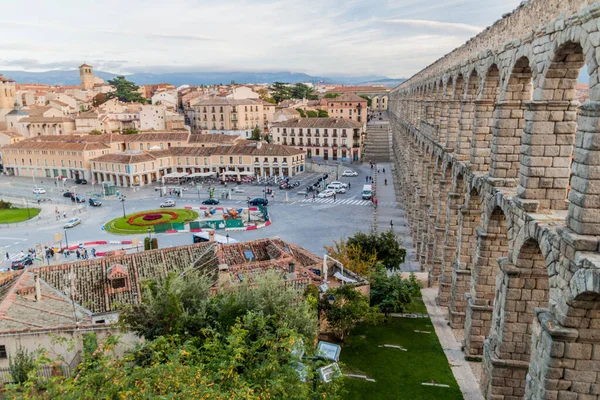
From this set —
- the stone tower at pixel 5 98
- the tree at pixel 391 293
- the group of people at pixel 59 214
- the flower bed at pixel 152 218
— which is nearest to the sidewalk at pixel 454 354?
the tree at pixel 391 293

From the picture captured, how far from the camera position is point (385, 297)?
76.2 feet

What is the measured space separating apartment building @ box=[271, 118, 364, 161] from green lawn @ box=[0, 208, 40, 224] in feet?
149

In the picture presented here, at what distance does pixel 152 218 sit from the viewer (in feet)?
161

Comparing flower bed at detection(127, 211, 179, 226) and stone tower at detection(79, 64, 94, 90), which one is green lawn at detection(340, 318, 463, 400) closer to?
flower bed at detection(127, 211, 179, 226)

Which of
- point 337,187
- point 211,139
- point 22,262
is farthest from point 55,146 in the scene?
point 337,187

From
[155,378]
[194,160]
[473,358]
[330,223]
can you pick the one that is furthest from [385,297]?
[194,160]

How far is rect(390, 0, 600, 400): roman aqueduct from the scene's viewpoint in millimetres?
9391

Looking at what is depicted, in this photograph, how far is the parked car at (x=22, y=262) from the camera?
35.4m

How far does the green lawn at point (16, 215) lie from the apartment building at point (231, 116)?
48.2 meters

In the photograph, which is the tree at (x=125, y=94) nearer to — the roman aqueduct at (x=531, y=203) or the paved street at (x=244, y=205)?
the paved street at (x=244, y=205)

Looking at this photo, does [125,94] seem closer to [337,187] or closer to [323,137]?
[323,137]

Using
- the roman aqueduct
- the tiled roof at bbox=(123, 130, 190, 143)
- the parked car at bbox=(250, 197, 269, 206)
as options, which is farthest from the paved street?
the roman aqueduct

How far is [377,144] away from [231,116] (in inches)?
1300

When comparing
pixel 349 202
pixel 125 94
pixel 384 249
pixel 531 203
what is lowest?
pixel 349 202
